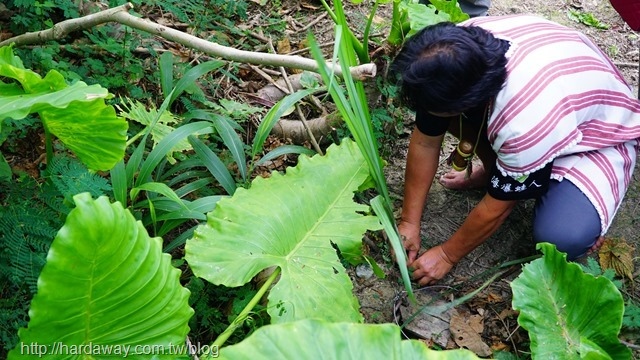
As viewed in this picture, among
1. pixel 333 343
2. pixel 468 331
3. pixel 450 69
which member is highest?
pixel 450 69

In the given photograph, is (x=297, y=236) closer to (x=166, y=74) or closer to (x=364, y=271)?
(x=364, y=271)

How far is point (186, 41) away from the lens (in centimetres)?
176

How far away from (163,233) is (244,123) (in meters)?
0.64

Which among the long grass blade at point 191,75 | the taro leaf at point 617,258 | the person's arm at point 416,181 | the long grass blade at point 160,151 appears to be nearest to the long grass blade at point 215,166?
the long grass blade at point 160,151

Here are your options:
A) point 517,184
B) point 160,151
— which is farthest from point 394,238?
point 160,151

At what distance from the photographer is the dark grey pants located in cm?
177

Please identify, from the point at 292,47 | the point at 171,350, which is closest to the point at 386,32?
the point at 292,47

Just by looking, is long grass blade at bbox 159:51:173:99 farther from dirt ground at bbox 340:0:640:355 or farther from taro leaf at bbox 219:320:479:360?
taro leaf at bbox 219:320:479:360

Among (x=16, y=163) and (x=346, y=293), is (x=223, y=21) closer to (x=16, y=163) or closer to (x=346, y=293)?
(x=16, y=163)

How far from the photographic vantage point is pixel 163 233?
171 centimetres

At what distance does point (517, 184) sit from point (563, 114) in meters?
0.21

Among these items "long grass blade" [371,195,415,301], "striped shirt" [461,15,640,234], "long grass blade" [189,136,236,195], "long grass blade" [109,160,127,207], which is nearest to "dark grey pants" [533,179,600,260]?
"striped shirt" [461,15,640,234]

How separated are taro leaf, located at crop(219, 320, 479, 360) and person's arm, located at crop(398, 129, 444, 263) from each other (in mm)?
957

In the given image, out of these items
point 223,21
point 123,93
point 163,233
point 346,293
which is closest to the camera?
point 346,293
